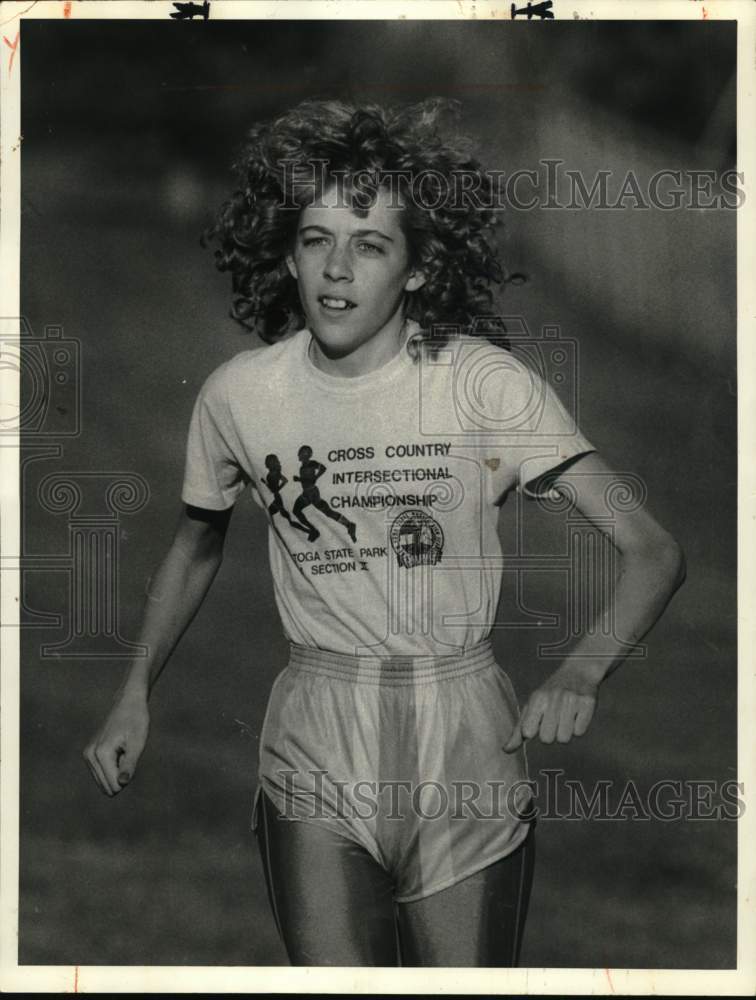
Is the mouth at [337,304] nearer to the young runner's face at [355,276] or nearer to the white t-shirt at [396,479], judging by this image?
the young runner's face at [355,276]

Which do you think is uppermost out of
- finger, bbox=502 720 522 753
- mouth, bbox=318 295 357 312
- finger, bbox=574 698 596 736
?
mouth, bbox=318 295 357 312

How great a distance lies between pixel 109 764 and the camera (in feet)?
11.4

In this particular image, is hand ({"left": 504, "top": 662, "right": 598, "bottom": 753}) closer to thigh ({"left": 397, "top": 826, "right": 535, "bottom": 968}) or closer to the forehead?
thigh ({"left": 397, "top": 826, "right": 535, "bottom": 968})

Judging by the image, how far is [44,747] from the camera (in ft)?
11.5

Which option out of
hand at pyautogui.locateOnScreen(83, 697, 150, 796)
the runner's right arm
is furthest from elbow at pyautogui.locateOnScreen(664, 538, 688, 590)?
hand at pyautogui.locateOnScreen(83, 697, 150, 796)

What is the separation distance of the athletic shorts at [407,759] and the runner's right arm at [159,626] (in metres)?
0.34

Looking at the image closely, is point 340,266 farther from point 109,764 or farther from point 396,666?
point 109,764

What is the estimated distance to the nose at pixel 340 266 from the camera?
3.37 m

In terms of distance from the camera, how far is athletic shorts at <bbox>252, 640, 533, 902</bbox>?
3.32 m

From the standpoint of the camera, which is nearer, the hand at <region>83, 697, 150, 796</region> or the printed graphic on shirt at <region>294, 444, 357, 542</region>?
the printed graphic on shirt at <region>294, 444, 357, 542</region>

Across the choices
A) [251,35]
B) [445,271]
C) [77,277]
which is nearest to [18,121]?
[77,277]

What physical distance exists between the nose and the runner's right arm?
2.29 ft

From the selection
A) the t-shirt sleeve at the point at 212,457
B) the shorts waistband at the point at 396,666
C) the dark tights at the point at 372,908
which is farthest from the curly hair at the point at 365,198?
the dark tights at the point at 372,908

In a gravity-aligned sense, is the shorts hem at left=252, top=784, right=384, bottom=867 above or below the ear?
below
